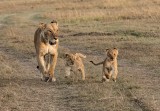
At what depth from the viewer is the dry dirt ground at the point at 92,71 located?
334 inches

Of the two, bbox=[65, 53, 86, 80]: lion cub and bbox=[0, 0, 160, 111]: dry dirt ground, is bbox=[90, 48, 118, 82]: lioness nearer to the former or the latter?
bbox=[0, 0, 160, 111]: dry dirt ground

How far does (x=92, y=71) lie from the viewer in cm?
1223

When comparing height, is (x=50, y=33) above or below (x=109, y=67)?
above

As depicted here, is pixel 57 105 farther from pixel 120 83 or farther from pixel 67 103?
pixel 120 83

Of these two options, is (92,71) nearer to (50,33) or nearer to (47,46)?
(47,46)

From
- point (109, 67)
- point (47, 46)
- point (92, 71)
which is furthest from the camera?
point (92, 71)

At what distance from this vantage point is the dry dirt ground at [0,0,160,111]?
849 centimetres

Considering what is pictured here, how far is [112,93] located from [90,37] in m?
10.8

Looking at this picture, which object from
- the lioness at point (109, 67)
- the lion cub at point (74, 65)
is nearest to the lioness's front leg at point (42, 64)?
the lion cub at point (74, 65)

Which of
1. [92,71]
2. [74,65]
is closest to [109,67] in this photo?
[74,65]

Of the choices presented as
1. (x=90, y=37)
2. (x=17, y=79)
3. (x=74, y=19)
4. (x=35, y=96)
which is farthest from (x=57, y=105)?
(x=74, y=19)

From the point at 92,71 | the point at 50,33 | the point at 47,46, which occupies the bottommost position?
the point at 92,71

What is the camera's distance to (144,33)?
776 inches

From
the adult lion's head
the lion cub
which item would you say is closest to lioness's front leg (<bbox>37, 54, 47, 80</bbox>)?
the adult lion's head
